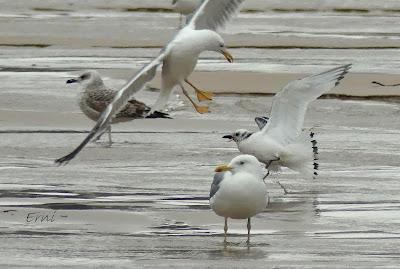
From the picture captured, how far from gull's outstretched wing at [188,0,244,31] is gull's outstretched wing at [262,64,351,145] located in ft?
4.29

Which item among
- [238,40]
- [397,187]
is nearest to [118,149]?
[397,187]

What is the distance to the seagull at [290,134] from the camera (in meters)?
11.7

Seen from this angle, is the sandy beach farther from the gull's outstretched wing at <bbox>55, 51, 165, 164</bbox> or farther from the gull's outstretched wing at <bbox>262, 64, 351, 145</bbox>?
the gull's outstretched wing at <bbox>55, 51, 165, 164</bbox>

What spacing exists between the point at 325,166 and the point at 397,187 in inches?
53.3

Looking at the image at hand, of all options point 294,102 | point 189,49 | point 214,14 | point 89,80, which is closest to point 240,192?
point 294,102

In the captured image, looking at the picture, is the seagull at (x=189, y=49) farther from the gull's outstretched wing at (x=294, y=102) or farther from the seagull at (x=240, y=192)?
the seagull at (x=240, y=192)

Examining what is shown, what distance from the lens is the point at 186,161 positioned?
1253 centimetres

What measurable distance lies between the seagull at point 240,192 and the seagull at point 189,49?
215cm

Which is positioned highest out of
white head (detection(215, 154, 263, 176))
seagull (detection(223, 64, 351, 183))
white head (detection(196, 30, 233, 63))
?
white head (detection(215, 154, 263, 176))

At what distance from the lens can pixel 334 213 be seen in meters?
10.1

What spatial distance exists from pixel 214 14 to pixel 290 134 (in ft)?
5.09

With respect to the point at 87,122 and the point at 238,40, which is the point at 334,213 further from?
the point at 238,40

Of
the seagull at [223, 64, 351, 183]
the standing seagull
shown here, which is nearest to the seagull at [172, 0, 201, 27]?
the standing seagull

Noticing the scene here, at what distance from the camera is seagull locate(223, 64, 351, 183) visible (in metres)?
11.7
